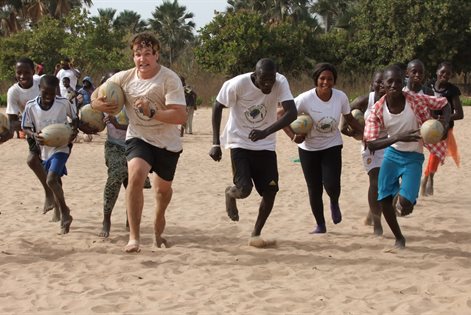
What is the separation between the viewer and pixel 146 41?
6172 mm

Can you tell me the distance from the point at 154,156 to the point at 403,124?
2202 mm

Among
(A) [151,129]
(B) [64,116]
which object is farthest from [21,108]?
(A) [151,129]

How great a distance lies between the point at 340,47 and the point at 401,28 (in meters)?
4.07

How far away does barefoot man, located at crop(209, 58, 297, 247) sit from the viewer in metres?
6.42

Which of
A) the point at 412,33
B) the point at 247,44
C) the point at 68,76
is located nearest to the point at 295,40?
the point at 247,44

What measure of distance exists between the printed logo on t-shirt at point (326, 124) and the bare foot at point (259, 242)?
1.22 m

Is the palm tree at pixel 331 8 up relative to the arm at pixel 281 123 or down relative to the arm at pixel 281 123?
up

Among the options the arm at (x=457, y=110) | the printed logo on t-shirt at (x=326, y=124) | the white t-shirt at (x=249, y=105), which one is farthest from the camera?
the arm at (x=457, y=110)

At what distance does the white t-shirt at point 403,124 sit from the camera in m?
6.16

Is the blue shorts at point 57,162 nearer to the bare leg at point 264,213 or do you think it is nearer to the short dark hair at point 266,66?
the bare leg at point 264,213

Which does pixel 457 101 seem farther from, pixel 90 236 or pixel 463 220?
pixel 90 236

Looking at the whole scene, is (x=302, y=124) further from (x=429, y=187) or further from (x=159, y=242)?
(x=429, y=187)

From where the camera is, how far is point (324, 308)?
15.8 feet

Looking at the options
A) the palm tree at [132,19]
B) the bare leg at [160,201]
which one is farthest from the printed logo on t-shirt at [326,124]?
the palm tree at [132,19]
